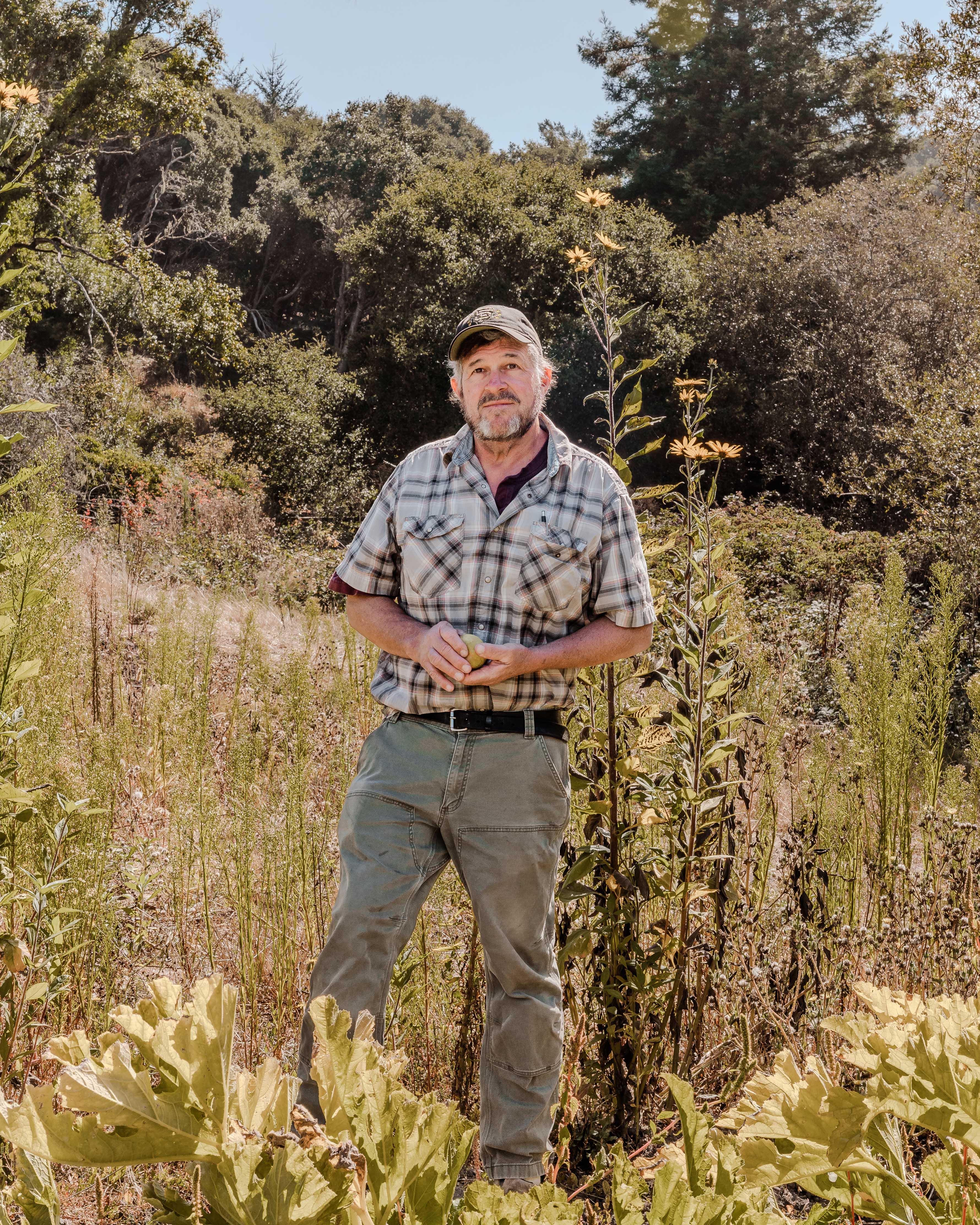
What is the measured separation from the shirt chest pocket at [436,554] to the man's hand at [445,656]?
143 millimetres

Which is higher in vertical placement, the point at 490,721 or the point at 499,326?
the point at 499,326

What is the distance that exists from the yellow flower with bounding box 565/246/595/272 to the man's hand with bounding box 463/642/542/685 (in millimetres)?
801

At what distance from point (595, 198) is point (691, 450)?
2.08 feet

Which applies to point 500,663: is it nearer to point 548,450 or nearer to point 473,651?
point 473,651

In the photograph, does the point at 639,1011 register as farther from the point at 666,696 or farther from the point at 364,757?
the point at 666,696

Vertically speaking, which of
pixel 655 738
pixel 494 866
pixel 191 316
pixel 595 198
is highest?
pixel 191 316

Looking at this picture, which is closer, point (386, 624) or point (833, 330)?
point (386, 624)

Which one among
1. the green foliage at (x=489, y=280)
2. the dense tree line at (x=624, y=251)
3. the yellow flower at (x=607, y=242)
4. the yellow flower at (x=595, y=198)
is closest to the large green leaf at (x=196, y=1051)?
the yellow flower at (x=607, y=242)

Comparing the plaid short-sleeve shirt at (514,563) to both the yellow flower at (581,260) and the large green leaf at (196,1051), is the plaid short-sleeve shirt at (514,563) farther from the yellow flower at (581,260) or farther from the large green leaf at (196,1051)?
the large green leaf at (196,1051)

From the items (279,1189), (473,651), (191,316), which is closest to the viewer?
(279,1189)

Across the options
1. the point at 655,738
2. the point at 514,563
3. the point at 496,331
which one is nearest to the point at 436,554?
the point at 514,563

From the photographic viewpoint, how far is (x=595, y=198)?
2.19 metres

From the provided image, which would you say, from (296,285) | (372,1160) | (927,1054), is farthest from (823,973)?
(296,285)

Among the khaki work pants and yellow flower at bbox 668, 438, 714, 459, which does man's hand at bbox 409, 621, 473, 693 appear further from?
yellow flower at bbox 668, 438, 714, 459
